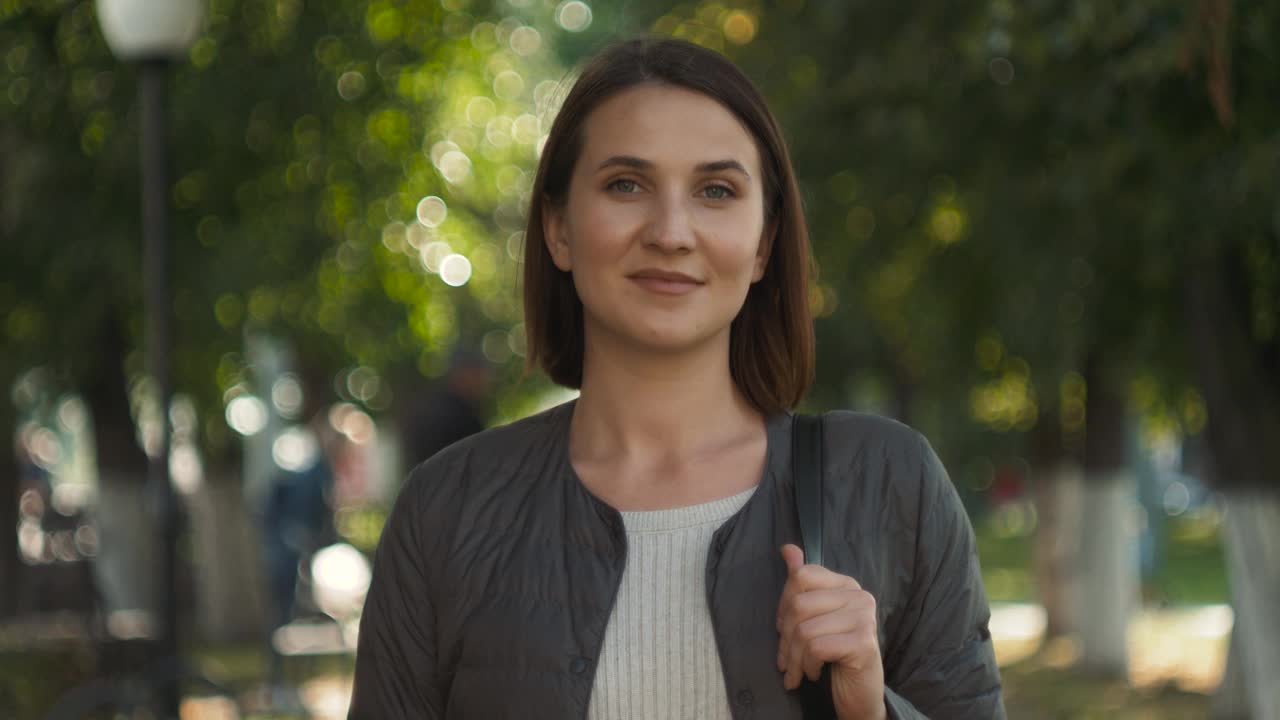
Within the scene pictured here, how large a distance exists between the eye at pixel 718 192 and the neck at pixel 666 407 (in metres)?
0.19

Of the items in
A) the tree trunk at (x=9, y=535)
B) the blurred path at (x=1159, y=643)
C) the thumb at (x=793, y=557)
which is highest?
the tree trunk at (x=9, y=535)

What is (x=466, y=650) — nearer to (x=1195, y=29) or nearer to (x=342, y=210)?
(x=1195, y=29)

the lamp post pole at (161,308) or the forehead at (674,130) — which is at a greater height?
the lamp post pole at (161,308)

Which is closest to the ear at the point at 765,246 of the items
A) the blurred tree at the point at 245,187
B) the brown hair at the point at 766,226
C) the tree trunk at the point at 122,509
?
the brown hair at the point at 766,226

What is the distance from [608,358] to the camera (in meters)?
2.51

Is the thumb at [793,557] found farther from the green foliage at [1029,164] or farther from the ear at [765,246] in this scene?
the green foliage at [1029,164]

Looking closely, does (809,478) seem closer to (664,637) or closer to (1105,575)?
(664,637)

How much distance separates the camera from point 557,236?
8.48 ft

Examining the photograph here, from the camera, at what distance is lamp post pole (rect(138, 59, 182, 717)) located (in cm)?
879

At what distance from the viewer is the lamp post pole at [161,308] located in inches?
346

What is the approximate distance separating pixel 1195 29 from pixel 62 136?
8735mm

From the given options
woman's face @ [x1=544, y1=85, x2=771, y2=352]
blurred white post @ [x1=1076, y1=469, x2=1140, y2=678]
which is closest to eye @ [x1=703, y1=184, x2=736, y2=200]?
woman's face @ [x1=544, y1=85, x2=771, y2=352]

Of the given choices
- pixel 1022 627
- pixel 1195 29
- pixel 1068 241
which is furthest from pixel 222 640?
pixel 1195 29

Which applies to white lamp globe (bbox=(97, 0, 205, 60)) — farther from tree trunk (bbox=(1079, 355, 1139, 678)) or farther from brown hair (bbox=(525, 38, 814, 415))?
tree trunk (bbox=(1079, 355, 1139, 678))
